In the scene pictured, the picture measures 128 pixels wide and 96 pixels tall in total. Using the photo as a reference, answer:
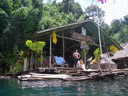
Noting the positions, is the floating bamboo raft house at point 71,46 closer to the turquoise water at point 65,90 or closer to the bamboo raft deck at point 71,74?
the bamboo raft deck at point 71,74

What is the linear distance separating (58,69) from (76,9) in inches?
1142

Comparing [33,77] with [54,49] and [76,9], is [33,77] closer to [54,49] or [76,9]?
[54,49]

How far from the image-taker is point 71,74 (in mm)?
8258

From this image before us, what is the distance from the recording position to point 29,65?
12922mm

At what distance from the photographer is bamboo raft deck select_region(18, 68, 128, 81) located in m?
7.25

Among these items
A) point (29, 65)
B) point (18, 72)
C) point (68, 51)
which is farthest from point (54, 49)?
point (18, 72)

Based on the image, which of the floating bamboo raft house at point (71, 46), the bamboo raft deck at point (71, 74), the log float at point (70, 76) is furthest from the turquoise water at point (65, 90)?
the floating bamboo raft house at point (71, 46)

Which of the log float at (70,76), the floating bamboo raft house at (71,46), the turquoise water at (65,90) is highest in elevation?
the floating bamboo raft house at (71,46)

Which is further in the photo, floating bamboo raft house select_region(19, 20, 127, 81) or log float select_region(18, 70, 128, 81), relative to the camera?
floating bamboo raft house select_region(19, 20, 127, 81)

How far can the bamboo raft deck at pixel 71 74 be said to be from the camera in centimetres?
725

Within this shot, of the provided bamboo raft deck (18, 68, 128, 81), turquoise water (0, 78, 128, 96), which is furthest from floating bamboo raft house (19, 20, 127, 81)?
turquoise water (0, 78, 128, 96)

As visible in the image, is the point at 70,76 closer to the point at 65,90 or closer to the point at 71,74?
the point at 71,74

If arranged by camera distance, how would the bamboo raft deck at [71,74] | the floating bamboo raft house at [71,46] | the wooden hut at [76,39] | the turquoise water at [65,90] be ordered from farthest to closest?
1. the wooden hut at [76,39]
2. the floating bamboo raft house at [71,46]
3. the bamboo raft deck at [71,74]
4. the turquoise water at [65,90]

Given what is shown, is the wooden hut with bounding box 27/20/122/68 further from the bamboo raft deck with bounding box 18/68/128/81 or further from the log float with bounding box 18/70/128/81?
the log float with bounding box 18/70/128/81
